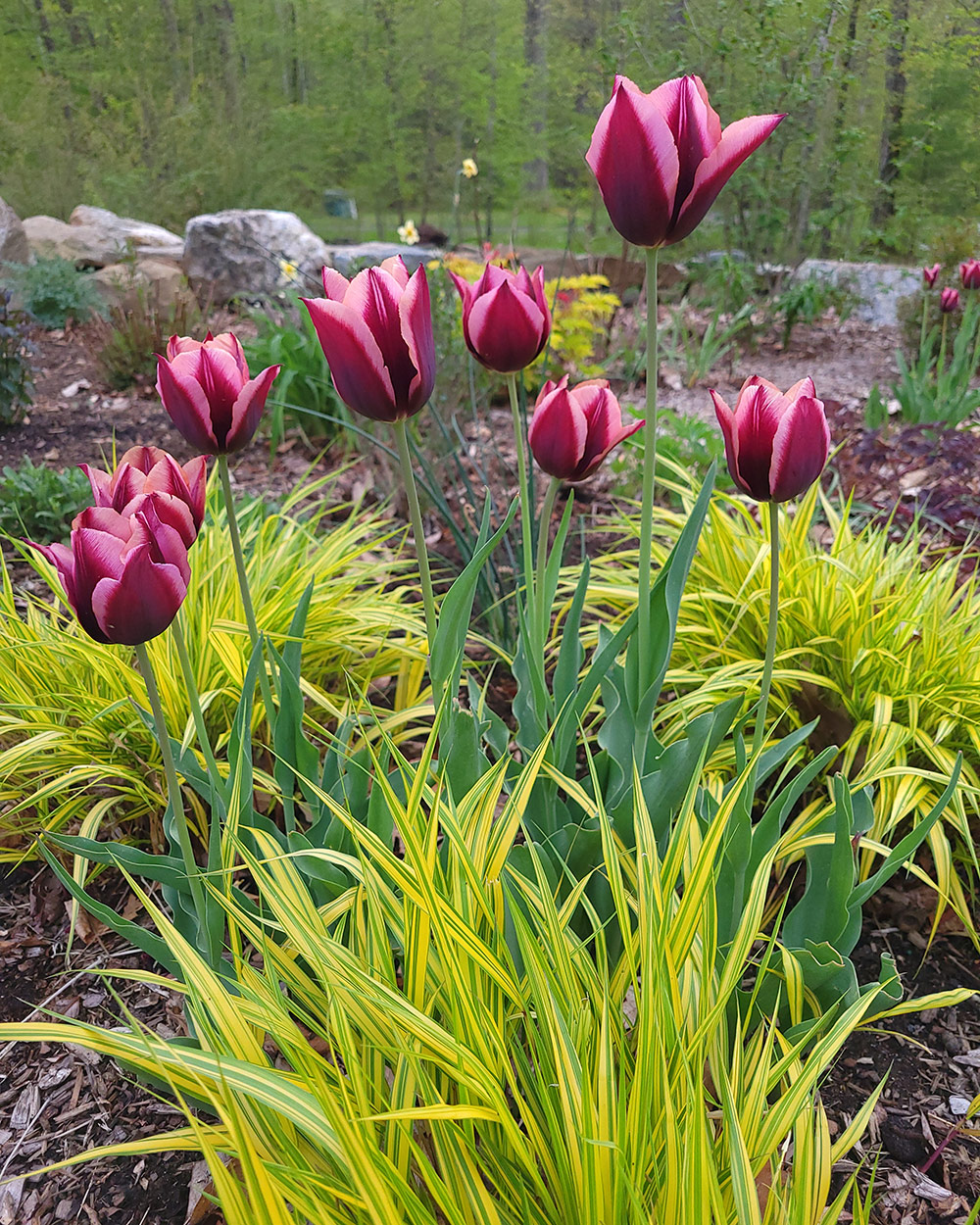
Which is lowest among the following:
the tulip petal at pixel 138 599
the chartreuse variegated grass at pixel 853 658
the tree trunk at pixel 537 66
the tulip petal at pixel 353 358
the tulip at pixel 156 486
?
the chartreuse variegated grass at pixel 853 658

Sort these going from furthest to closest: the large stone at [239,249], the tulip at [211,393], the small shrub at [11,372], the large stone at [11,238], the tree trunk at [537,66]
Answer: the tree trunk at [537,66] < the large stone at [11,238] < the large stone at [239,249] < the small shrub at [11,372] < the tulip at [211,393]

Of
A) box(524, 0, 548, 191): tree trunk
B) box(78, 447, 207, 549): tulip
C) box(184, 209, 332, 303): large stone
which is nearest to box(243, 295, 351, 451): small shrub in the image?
box(78, 447, 207, 549): tulip

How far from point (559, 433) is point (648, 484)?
5.8 inches

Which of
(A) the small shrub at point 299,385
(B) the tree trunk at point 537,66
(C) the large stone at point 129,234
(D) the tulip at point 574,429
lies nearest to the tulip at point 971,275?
(A) the small shrub at point 299,385

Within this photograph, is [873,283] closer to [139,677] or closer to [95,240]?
[139,677]

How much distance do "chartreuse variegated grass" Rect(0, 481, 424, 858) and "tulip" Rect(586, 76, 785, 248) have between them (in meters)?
0.81

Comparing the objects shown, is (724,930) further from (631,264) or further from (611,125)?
(631,264)

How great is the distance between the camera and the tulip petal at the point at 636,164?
86cm

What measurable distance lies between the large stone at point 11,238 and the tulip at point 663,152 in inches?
314

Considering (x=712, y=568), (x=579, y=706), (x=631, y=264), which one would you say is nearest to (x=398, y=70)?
(x=631, y=264)

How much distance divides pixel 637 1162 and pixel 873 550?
1602 mm

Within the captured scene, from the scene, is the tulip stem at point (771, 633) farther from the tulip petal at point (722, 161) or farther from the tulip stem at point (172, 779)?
the tulip stem at point (172, 779)

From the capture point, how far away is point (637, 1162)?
31.8 inches

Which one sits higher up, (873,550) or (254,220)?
(254,220)
